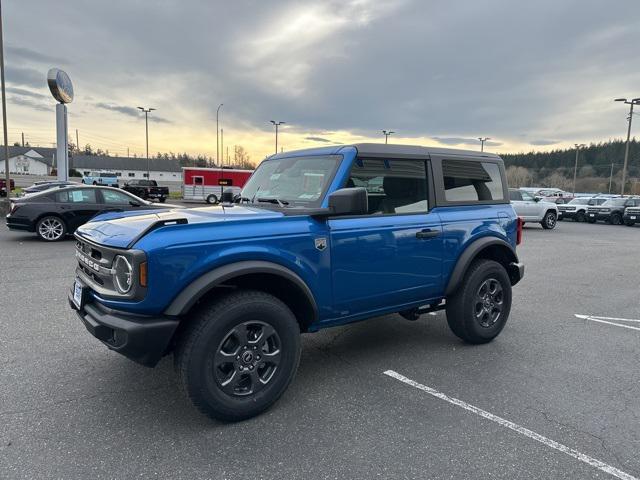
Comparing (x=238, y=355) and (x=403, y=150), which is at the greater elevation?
(x=403, y=150)

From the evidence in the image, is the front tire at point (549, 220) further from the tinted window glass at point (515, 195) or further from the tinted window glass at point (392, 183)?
the tinted window glass at point (392, 183)

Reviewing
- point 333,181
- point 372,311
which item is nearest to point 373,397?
point 372,311

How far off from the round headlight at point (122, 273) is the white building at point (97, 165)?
3841 inches

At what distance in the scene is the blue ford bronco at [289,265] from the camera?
8.95 ft

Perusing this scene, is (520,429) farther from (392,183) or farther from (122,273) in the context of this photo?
(122,273)

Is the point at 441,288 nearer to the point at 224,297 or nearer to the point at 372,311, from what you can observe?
the point at 372,311

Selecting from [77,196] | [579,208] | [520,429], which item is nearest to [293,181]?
[520,429]

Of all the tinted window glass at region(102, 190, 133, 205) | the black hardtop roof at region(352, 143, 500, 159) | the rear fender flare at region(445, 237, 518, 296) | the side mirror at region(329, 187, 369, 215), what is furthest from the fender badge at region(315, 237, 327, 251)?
the tinted window glass at region(102, 190, 133, 205)

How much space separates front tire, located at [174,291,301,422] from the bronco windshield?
992 mm

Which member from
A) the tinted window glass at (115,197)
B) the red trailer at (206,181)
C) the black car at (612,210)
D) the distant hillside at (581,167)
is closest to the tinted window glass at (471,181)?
the tinted window glass at (115,197)

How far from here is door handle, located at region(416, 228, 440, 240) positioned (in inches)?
151

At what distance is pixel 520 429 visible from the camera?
9.67 ft

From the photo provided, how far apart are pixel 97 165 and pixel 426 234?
355 feet

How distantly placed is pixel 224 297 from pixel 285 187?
1358 millimetres
